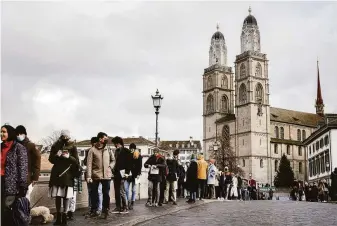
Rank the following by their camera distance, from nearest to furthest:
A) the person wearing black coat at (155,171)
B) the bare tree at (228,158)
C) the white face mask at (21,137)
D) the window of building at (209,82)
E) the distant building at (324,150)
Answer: the white face mask at (21,137) → the person wearing black coat at (155,171) → the distant building at (324,150) → the bare tree at (228,158) → the window of building at (209,82)

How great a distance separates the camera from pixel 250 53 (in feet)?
400

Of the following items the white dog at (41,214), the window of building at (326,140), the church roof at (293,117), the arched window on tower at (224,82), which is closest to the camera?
the white dog at (41,214)

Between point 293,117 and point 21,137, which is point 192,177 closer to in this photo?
point 21,137

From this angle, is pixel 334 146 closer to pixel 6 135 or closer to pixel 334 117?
pixel 334 117

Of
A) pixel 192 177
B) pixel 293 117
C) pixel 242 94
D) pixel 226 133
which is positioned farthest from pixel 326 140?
pixel 293 117

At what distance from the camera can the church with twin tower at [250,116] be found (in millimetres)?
115312

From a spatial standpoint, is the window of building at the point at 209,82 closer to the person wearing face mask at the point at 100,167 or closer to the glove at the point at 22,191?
the person wearing face mask at the point at 100,167

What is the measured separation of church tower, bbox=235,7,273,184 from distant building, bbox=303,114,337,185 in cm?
3171

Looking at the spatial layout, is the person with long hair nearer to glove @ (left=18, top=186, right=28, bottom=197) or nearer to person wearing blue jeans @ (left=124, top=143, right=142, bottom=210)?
glove @ (left=18, top=186, right=28, bottom=197)

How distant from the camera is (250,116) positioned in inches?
4574

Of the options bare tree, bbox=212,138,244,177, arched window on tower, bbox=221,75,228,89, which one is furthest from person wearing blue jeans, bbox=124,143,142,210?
arched window on tower, bbox=221,75,228,89

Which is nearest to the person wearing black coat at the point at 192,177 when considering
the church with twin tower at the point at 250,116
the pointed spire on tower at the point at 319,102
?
the church with twin tower at the point at 250,116

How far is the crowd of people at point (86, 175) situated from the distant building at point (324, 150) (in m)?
38.7

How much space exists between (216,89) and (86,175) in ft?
399
